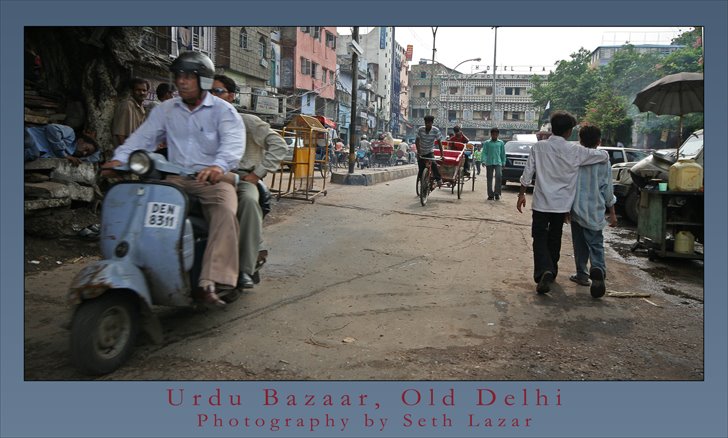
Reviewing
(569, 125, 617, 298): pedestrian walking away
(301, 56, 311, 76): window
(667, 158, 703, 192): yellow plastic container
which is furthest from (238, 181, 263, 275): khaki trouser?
(301, 56, 311, 76): window

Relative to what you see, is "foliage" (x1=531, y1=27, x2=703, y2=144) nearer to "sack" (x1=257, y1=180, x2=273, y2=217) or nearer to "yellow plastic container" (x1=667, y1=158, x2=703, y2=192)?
"yellow plastic container" (x1=667, y1=158, x2=703, y2=192)

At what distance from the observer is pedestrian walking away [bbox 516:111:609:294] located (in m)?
4.48

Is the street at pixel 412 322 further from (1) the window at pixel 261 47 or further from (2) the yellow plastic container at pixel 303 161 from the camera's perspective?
(1) the window at pixel 261 47

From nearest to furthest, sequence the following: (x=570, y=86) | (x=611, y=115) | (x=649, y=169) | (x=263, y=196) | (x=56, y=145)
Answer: (x=263, y=196) → (x=56, y=145) → (x=649, y=169) → (x=611, y=115) → (x=570, y=86)

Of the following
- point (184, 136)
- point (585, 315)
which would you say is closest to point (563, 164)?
point (585, 315)

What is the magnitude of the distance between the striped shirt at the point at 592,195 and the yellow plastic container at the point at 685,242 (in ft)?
5.65

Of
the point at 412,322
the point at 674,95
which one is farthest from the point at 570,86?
the point at 412,322

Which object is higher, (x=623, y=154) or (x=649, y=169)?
(x=623, y=154)

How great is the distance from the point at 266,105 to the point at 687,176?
1474 centimetres

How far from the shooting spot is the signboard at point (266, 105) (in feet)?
57.2

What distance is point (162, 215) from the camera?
2.86m

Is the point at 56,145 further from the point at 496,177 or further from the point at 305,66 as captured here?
the point at 305,66

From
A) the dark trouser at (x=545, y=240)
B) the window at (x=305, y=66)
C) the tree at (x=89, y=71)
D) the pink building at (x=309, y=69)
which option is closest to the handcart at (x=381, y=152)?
the pink building at (x=309, y=69)

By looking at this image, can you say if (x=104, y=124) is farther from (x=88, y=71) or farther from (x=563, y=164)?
(x=563, y=164)
